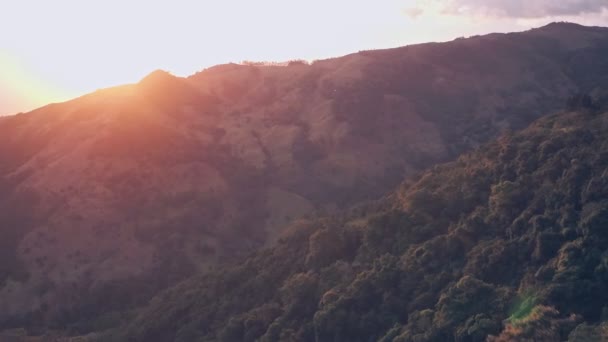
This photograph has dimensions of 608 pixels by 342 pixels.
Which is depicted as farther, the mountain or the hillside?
the mountain

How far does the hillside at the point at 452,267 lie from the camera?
28.4 metres

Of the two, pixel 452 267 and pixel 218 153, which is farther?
pixel 218 153

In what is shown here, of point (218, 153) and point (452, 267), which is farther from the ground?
point (218, 153)

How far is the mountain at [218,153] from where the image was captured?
6256 cm

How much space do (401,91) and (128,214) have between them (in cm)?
4564

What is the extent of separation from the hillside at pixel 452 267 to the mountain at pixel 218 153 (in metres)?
4.88

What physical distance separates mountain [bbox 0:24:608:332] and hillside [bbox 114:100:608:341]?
488 cm

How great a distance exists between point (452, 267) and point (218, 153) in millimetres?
49262

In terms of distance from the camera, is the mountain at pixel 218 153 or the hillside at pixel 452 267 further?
the mountain at pixel 218 153

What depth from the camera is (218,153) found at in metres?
80.9

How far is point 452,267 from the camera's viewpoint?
1372 inches

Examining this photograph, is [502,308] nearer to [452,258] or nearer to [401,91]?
[452,258]

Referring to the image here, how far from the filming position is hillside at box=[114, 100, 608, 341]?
93.3ft

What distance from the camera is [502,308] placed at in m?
28.7
